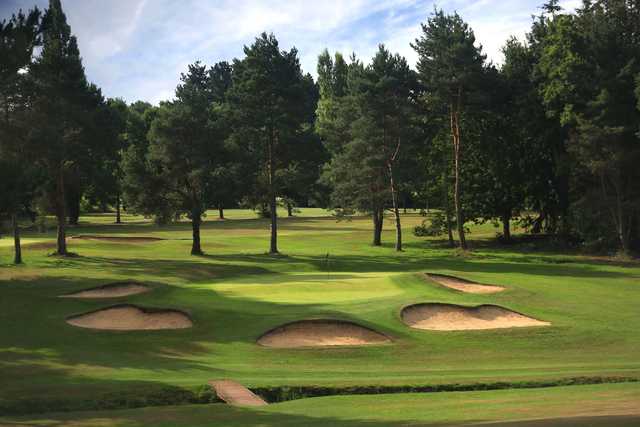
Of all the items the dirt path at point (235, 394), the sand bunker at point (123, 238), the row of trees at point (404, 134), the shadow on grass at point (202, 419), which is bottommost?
the dirt path at point (235, 394)

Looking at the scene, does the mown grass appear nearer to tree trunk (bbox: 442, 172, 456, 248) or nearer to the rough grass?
the rough grass

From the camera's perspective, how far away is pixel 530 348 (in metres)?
23.2

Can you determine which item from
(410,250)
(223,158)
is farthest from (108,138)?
(410,250)

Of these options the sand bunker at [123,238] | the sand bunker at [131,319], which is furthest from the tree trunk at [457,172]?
the sand bunker at [131,319]

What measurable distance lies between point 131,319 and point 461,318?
13.2 meters

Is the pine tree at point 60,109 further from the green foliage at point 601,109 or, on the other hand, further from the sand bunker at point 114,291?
the green foliage at point 601,109

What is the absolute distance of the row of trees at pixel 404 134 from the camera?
2007 inches

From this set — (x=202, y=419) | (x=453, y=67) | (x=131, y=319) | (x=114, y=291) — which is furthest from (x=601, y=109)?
(x=202, y=419)

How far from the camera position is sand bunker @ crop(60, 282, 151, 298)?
102 feet

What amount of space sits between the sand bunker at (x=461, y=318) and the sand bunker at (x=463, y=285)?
199 inches

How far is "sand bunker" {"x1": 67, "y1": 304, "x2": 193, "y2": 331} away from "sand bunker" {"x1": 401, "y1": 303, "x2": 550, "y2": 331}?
891cm

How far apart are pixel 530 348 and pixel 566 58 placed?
37.6 metres

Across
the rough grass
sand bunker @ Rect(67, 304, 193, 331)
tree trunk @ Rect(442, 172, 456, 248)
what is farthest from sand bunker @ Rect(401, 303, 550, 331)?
tree trunk @ Rect(442, 172, 456, 248)

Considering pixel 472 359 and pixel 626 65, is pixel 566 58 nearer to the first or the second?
pixel 626 65
